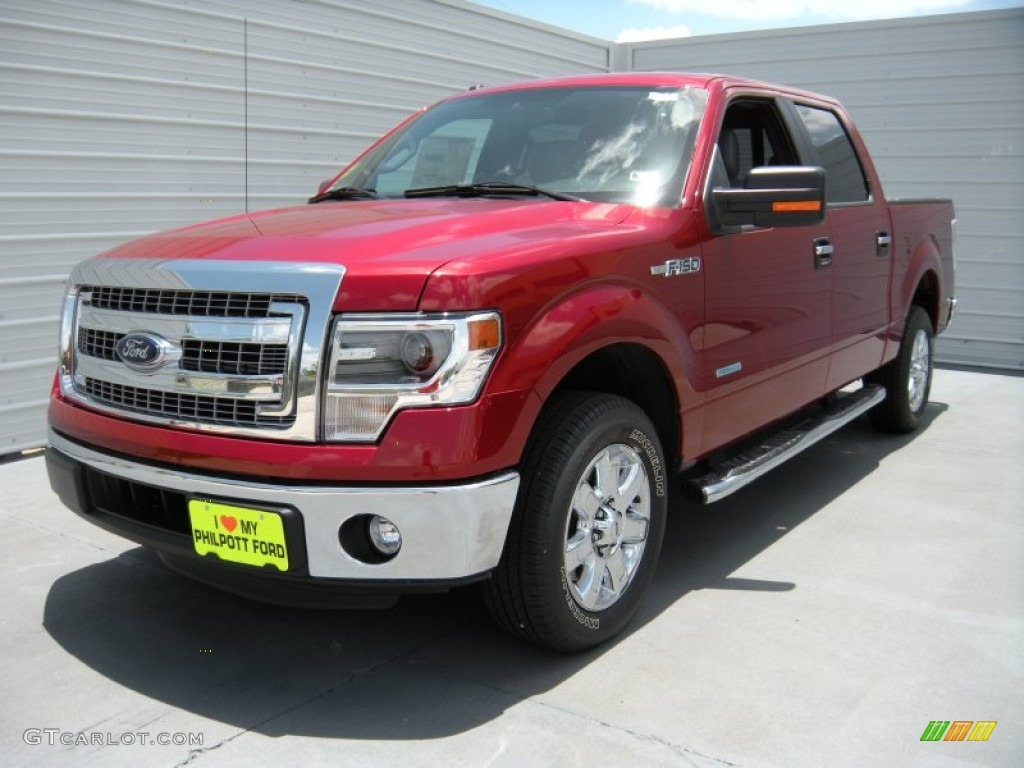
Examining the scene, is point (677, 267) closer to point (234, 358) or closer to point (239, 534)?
point (234, 358)

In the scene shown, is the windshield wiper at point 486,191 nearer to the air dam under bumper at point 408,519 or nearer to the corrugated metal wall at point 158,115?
the air dam under bumper at point 408,519

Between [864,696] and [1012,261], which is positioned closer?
[864,696]

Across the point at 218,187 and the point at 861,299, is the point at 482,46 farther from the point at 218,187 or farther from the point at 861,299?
the point at 861,299

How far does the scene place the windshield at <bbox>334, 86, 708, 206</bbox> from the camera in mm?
3748

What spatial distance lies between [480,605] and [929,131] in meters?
7.86

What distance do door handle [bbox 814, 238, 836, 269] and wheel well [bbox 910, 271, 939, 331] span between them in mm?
1860

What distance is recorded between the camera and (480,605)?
12.1 ft

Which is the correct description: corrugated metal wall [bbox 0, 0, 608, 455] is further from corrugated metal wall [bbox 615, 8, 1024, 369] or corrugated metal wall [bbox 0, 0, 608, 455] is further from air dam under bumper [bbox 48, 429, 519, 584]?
corrugated metal wall [bbox 615, 8, 1024, 369]

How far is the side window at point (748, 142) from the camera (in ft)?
13.3

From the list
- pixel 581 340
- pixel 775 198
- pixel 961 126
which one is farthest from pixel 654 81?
pixel 961 126

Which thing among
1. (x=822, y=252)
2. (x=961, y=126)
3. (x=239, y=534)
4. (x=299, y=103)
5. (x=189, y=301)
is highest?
(x=961, y=126)

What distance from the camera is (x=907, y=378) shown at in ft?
20.0

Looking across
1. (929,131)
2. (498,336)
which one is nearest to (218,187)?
(498,336)

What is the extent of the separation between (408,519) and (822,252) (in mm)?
2746
